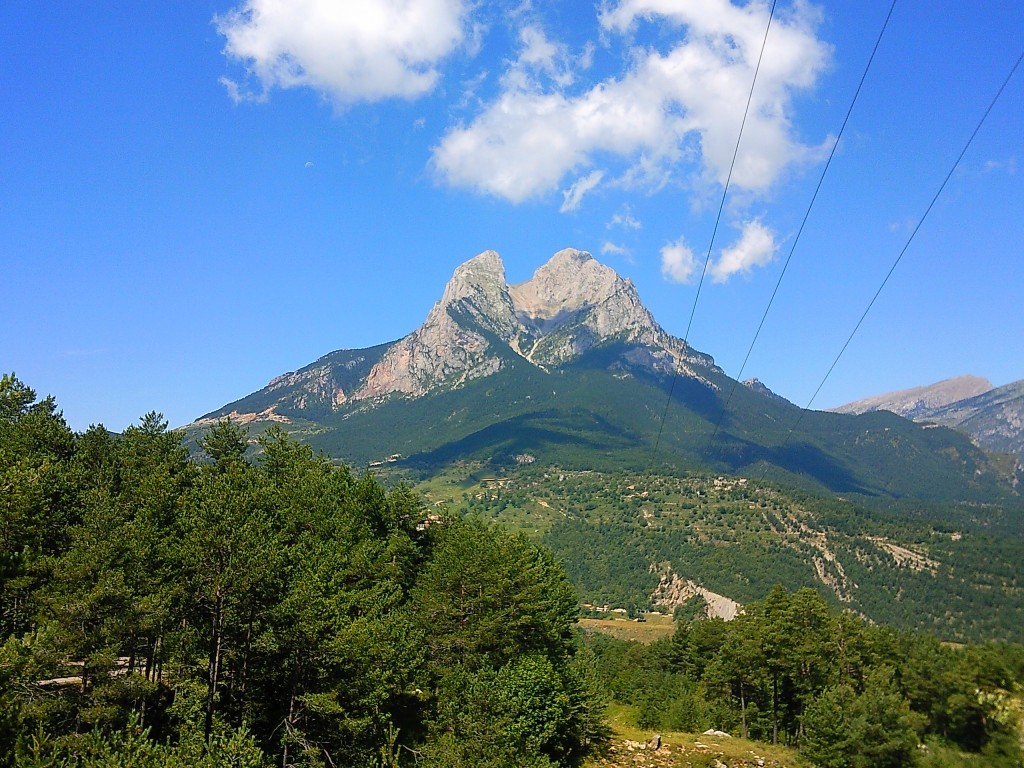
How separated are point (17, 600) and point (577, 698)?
3160cm

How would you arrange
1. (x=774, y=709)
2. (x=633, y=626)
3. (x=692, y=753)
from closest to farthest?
(x=692, y=753), (x=774, y=709), (x=633, y=626)

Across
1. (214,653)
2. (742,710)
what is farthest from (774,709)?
(214,653)

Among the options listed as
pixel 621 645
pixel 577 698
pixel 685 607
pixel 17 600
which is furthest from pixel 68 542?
pixel 685 607

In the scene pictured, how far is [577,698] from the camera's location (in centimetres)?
4162

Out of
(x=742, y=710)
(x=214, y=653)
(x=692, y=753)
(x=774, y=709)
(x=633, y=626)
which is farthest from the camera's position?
(x=633, y=626)

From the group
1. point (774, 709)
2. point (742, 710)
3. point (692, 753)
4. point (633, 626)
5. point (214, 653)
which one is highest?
point (214, 653)

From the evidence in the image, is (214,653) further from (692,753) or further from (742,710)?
(742,710)

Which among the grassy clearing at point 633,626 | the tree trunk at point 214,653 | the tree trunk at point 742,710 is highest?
the tree trunk at point 214,653

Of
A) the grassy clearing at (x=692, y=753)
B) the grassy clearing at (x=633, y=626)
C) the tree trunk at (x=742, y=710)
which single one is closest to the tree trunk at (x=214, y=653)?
the grassy clearing at (x=692, y=753)

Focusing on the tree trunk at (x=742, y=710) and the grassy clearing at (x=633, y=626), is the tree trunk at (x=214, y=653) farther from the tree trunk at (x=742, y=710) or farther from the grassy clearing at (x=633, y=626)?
the grassy clearing at (x=633, y=626)

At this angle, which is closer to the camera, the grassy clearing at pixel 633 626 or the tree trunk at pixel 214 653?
the tree trunk at pixel 214 653

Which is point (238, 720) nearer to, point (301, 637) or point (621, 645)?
point (301, 637)

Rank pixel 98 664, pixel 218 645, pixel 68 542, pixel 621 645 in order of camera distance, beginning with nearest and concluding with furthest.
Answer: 1. pixel 98 664
2. pixel 218 645
3. pixel 68 542
4. pixel 621 645

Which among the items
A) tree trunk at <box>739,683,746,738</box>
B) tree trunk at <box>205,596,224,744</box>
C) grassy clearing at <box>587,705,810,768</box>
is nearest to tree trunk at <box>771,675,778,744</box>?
grassy clearing at <box>587,705,810,768</box>
